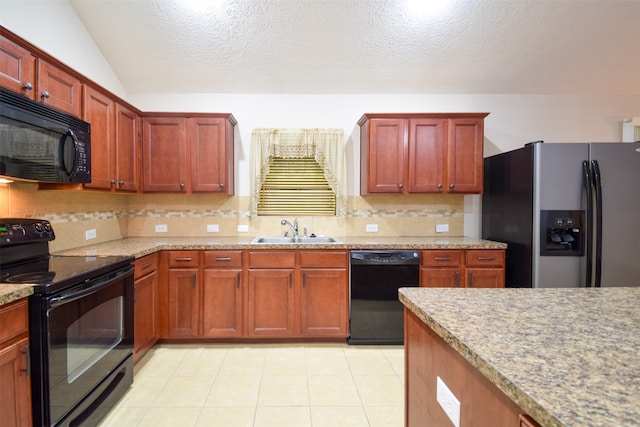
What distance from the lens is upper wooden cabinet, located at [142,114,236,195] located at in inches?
114

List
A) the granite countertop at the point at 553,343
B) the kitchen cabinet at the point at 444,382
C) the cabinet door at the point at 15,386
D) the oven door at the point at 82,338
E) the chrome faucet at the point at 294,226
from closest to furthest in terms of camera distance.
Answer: the granite countertop at the point at 553,343, the kitchen cabinet at the point at 444,382, the cabinet door at the point at 15,386, the oven door at the point at 82,338, the chrome faucet at the point at 294,226

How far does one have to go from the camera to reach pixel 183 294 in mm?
2643

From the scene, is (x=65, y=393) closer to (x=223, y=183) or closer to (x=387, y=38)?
(x=223, y=183)

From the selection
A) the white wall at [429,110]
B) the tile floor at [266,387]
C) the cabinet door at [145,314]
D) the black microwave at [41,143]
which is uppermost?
the white wall at [429,110]

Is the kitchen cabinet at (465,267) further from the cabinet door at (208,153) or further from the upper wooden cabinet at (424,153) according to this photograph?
the cabinet door at (208,153)

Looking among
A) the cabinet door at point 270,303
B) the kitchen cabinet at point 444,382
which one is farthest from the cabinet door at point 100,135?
the kitchen cabinet at point 444,382

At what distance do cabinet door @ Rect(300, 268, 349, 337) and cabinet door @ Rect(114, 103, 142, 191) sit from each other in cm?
182

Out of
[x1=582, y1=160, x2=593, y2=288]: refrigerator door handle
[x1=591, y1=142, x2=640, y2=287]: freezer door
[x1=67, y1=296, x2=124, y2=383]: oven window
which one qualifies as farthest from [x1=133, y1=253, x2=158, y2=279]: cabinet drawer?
[x1=591, y1=142, x2=640, y2=287]: freezer door

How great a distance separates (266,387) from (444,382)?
5.25 ft

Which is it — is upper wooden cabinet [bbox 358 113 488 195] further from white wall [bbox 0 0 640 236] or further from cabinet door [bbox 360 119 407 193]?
white wall [bbox 0 0 640 236]

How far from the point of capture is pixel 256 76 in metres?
3.11

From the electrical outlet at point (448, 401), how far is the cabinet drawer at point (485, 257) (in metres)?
2.05

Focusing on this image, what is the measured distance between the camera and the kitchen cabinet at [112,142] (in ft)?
7.34

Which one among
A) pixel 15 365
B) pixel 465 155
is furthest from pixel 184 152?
pixel 465 155
